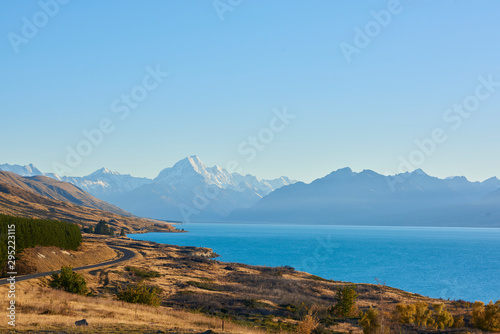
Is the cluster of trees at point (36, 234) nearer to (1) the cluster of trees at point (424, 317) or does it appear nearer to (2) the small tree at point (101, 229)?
(1) the cluster of trees at point (424, 317)

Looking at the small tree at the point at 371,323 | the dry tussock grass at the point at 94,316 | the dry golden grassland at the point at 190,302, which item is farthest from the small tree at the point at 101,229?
the small tree at the point at 371,323

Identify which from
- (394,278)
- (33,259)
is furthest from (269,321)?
(394,278)

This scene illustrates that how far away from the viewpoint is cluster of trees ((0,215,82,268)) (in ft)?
174

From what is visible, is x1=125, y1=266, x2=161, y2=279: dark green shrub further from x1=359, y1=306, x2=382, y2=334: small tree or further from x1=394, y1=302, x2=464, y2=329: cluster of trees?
x1=359, y1=306, x2=382, y2=334: small tree

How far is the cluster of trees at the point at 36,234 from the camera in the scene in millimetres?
53162

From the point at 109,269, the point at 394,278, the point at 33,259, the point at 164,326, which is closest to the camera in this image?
the point at 164,326

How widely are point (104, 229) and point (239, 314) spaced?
13940 cm

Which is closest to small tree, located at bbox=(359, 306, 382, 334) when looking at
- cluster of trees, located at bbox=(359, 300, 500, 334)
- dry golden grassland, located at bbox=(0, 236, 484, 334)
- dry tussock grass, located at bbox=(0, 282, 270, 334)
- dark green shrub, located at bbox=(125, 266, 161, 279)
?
dry golden grassland, located at bbox=(0, 236, 484, 334)

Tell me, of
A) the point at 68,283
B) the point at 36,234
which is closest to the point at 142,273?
the point at 36,234

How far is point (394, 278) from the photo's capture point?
10456 centimetres

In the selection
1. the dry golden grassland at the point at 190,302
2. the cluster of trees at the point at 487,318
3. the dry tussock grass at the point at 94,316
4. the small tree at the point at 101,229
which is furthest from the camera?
the small tree at the point at 101,229

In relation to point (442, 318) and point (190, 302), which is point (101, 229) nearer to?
point (190, 302)

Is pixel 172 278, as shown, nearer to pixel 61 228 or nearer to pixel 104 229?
pixel 61 228

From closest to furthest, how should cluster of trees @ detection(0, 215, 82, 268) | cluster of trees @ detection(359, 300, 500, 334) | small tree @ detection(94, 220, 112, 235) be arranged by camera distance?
cluster of trees @ detection(359, 300, 500, 334) < cluster of trees @ detection(0, 215, 82, 268) < small tree @ detection(94, 220, 112, 235)
